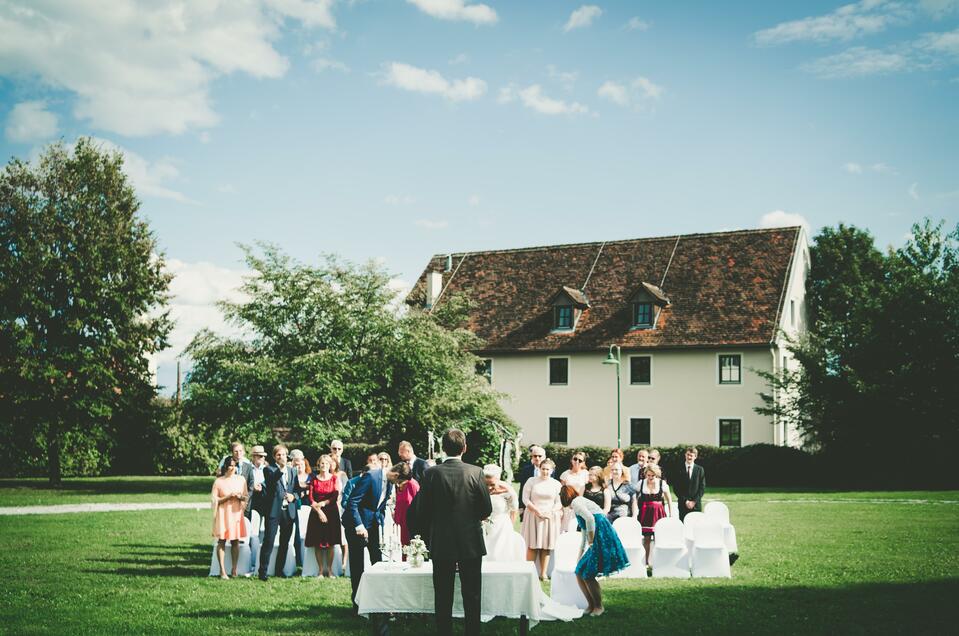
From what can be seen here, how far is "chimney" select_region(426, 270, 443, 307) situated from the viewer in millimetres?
48500

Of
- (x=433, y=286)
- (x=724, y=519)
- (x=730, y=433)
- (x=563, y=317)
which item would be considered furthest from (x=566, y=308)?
A: (x=724, y=519)

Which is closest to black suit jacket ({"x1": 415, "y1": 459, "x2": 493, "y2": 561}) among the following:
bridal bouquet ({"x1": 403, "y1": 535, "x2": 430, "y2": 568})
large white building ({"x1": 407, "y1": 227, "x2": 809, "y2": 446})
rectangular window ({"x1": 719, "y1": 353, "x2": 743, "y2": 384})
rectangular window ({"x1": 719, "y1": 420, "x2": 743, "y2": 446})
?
bridal bouquet ({"x1": 403, "y1": 535, "x2": 430, "y2": 568})

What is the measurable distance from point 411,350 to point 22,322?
1609 cm

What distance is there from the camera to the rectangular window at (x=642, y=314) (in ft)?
140

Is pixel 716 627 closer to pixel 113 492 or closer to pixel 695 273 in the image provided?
pixel 113 492

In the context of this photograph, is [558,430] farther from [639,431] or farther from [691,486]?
[691,486]

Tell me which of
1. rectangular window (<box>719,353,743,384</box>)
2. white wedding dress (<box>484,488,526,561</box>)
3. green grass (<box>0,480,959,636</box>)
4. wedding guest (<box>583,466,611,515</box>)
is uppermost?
rectangular window (<box>719,353,743,384</box>)

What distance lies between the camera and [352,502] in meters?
10.6

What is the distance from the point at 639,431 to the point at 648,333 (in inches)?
187

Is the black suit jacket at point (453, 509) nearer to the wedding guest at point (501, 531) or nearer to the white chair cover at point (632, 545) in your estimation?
the wedding guest at point (501, 531)

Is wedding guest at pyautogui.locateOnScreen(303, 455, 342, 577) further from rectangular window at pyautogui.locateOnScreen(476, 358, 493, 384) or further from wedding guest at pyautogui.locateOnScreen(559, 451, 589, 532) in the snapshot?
rectangular window at pyautogui.locateOnScreen(476, 358, 493, 384)

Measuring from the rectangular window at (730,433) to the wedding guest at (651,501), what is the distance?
27.2m

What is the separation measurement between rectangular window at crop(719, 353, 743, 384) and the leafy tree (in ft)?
10.5

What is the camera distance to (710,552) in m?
13.2
